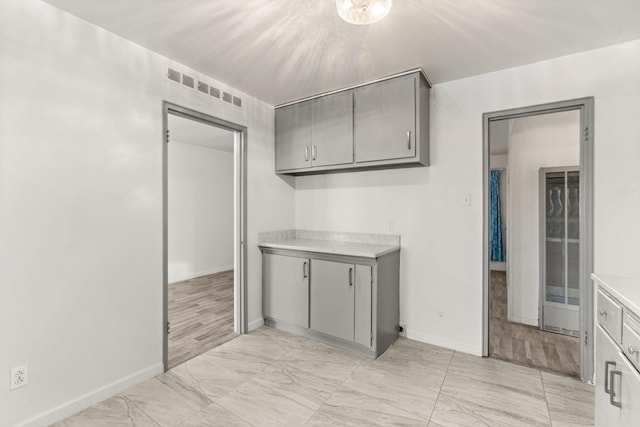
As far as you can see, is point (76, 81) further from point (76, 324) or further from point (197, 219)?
point (197, 219)

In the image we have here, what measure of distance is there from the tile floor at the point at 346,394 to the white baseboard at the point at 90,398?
0.05 meters

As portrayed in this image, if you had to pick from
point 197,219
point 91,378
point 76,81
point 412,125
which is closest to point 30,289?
point 91,378

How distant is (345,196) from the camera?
3.31m

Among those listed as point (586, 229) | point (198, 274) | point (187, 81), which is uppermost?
point (187, 81)

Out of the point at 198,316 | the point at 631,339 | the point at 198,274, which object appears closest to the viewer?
the point at 631,339

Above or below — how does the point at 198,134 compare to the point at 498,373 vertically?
above

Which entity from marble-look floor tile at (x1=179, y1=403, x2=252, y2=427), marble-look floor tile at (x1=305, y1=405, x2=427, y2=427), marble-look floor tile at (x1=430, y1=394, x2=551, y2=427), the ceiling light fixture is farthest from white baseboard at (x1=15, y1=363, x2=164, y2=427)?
the ceiling light fixture

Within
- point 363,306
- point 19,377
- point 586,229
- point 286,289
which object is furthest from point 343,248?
point 19,377

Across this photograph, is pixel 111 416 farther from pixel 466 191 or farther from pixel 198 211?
pixel 198 211

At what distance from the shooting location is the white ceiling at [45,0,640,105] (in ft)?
5.66

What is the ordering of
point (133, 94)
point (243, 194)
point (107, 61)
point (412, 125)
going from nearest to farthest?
point (107, 61) < point (133, 94) < point (412, 125) < point (243, 194)

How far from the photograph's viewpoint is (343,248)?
2.83 m

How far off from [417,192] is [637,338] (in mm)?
1914

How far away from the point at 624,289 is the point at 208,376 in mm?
2571
